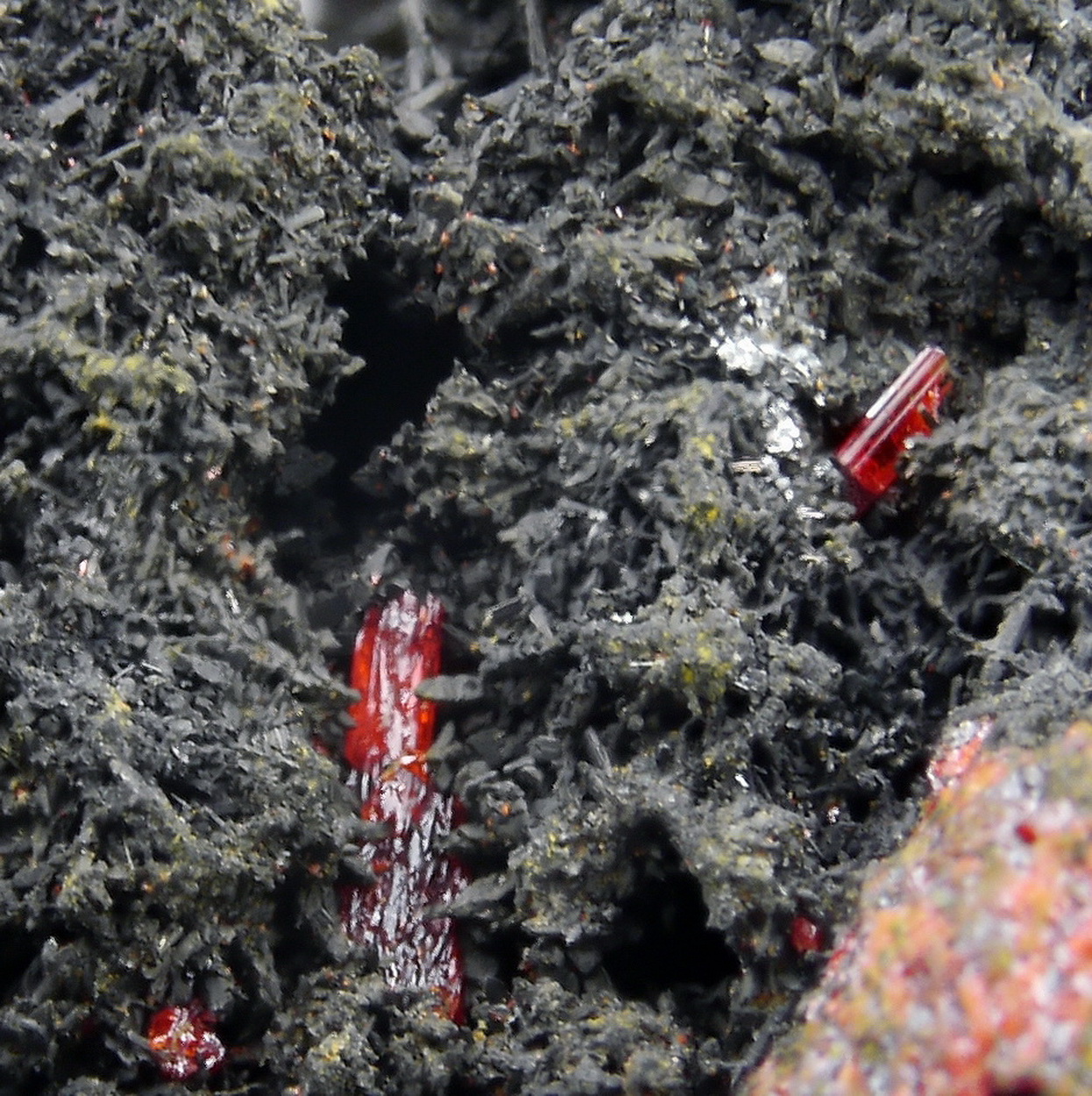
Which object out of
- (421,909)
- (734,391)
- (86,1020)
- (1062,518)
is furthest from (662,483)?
(86,1020)

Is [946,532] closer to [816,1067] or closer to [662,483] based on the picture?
[662,483]

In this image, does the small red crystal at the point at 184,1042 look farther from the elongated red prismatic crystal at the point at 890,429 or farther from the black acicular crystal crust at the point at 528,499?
the elongated red prismatic crystal at the point at 890,429

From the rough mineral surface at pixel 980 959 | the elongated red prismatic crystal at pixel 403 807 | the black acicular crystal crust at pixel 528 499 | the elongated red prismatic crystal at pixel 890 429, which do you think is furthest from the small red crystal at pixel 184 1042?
the elongated red prismatic crystal at pixel 890 429

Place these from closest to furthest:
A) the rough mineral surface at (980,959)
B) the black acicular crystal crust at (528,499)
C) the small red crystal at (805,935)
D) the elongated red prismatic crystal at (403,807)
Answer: the rough mineral surface at (980,959)
the small red crystal at (805,935)
the black acicular crystal crust at (528,499)
the elongated red prismatic crystal at (403,807)

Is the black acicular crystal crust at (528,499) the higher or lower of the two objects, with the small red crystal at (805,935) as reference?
higher

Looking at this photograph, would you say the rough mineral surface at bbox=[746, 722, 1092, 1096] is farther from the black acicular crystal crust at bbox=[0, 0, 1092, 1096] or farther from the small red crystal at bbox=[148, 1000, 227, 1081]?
the small red crystal at bbox=[148, 1000, 227, 1081]

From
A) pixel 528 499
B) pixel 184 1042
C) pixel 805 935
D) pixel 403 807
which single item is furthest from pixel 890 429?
pixel 184 1042

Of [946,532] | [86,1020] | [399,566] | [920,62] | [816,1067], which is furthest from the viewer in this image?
[399,566]

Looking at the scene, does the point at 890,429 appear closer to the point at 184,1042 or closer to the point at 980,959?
the point at 980,959
